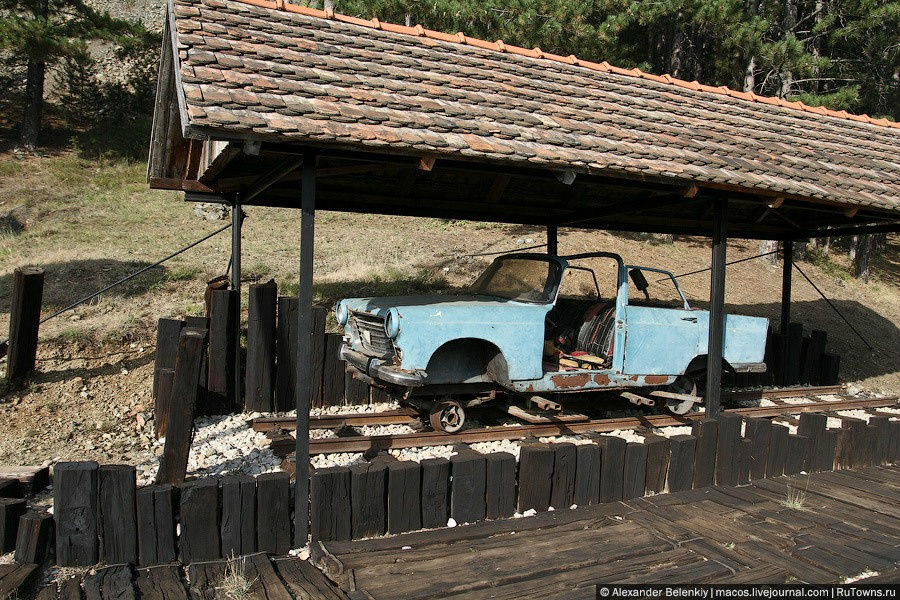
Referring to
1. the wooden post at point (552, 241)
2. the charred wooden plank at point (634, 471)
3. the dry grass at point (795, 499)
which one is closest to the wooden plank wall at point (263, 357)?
the charred wooden plank at point (634, 471)

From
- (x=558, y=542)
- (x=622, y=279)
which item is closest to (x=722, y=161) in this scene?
(x=622, y=279)

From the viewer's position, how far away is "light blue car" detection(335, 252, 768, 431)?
19.7 feet

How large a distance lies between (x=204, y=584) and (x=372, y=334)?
3223mm

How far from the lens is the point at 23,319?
6906mm

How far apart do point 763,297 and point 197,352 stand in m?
14.7

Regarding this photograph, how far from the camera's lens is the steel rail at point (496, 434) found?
577 centimetres

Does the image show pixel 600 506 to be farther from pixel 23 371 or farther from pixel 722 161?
pixel 23 371

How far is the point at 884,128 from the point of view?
33.9 feet

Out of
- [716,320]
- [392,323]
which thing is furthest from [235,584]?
[716,320]

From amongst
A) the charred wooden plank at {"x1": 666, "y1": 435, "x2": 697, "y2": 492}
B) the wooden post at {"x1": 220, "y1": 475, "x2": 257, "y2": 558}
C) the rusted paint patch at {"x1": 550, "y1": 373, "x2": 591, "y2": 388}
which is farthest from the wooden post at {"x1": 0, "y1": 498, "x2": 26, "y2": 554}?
the rusted paint patch at {"x1": 550, "y1": 373, "x2": 591, "y2": 388}

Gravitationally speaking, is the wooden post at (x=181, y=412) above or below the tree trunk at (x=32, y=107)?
below

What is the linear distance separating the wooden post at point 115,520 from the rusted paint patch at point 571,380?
13.4ft

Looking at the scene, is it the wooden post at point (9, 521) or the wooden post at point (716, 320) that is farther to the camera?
the wooden post at point (716, 320)

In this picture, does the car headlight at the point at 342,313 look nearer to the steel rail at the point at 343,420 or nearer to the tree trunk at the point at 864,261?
the steel rail at the point at 343,420
